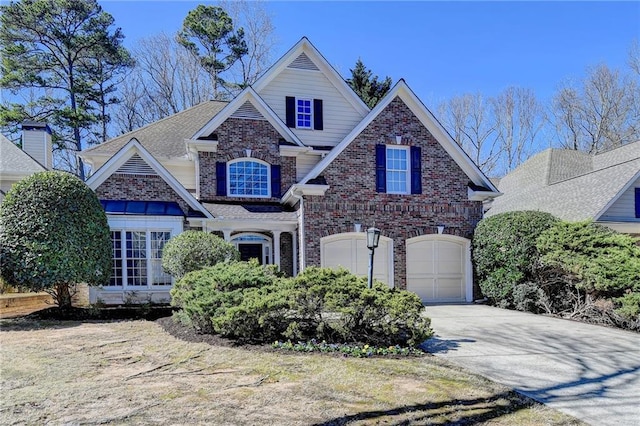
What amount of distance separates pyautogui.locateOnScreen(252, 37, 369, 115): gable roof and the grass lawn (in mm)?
11046

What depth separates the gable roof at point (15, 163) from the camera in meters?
16.3

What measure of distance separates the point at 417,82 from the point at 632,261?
17646 millimetres

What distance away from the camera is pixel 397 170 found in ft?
44.8

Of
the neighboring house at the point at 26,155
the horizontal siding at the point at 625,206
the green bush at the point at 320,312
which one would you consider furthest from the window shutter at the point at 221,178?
the horizontal siding at the point at 625,206

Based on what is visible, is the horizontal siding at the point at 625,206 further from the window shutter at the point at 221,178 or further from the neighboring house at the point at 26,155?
the neighboring house at the point at 26,155

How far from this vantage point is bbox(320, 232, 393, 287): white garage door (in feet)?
43.0

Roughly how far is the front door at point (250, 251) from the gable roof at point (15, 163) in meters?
9.41

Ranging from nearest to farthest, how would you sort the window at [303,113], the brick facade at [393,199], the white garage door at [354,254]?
the brick facade at [393,199] < the white garage door at [354,254] < the window at [303,113]

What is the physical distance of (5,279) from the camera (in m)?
9.56

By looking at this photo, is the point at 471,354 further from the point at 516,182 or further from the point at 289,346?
the point at 516,182

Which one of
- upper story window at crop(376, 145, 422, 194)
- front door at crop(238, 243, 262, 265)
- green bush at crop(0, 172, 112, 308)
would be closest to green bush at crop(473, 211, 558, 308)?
upper story window at crop(376, 145, 422, 194)

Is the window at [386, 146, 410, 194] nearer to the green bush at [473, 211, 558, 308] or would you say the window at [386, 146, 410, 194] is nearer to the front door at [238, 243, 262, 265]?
the green bush at [473, 211, 558, 308]

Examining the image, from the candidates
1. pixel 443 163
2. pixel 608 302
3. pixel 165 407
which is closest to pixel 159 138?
pixel 443 163

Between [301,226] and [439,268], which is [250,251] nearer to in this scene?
[301,226]
